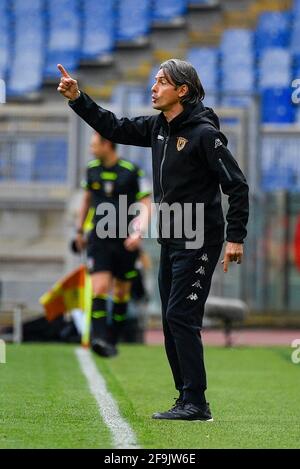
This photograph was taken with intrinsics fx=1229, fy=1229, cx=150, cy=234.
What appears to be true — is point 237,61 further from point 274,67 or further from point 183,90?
point 183,90

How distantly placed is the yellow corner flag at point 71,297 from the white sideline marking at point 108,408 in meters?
1.65

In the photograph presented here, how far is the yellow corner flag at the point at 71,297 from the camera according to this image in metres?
12.1

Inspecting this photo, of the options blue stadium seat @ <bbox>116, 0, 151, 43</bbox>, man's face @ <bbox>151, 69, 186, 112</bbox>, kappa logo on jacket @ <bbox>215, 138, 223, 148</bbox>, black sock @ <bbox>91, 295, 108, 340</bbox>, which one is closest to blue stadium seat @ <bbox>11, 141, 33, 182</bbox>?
blue stadium seat @ <bbox>116, 0, 151, 43</bbox>

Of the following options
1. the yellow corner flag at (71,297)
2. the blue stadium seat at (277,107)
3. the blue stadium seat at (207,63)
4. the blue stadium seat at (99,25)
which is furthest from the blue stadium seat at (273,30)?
the yellow corner flag at (71,297)

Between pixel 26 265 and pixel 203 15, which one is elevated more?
pixel 203 15

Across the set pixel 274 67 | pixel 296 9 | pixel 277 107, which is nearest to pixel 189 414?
pixel 277 107

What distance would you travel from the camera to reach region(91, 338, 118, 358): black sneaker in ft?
33.4

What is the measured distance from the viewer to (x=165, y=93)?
19.9ft

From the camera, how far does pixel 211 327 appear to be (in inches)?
596
